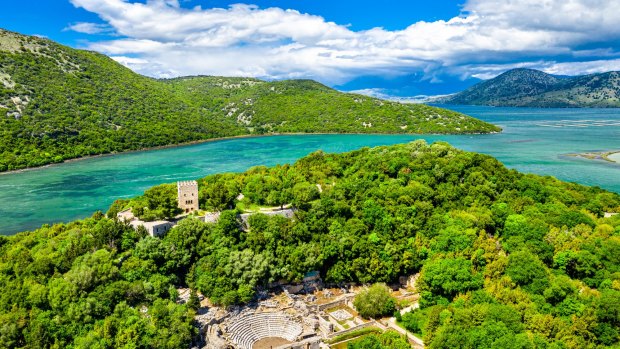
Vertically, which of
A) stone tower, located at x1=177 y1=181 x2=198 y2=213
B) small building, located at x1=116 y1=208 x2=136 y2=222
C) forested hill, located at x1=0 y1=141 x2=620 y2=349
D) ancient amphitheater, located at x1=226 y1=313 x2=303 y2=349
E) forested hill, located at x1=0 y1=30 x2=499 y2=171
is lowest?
ancient amphitheater, located at x1=226 y1=313 x2=303 y2=349

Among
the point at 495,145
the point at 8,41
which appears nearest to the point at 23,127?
the point at 8,41

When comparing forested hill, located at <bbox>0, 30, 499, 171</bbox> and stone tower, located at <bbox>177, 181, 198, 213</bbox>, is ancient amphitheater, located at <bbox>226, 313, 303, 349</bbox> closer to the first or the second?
stone tower, located at <bbox>177, 181, 198, 213</bbox>

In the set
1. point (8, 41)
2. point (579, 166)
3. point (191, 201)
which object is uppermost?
point (8, 41)

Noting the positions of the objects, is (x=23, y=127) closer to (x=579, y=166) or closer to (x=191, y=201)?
(x=191, y=201)

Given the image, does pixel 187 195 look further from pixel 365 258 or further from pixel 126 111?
pixel 126 111

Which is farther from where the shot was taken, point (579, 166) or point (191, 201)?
point (579, 166)

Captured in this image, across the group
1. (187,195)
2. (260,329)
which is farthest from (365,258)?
(187,195)

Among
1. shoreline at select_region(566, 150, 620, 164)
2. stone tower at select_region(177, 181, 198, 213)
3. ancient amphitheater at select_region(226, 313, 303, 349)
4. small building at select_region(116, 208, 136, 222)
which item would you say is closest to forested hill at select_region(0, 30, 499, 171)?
shoreline at select_region(566, 150, 620, 164)
